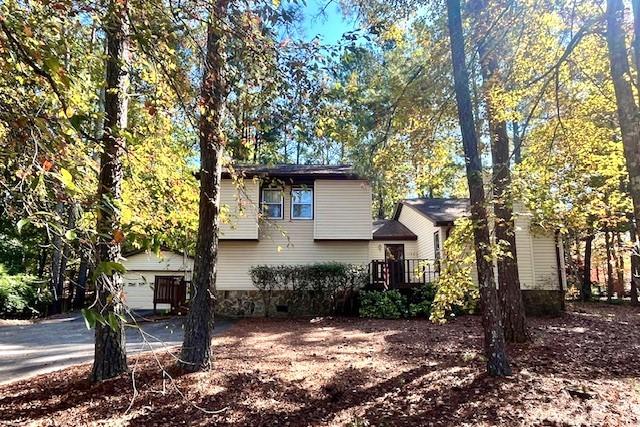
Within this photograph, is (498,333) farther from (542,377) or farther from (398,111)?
(398,111)

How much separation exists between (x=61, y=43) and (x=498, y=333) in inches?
228

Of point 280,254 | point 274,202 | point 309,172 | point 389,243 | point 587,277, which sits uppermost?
point 309,172

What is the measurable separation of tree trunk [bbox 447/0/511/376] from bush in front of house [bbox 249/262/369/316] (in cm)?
808

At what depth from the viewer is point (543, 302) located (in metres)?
13.3

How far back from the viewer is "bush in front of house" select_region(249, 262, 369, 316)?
44.8ft

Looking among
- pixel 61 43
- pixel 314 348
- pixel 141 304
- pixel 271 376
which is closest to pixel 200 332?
pixel 271 376

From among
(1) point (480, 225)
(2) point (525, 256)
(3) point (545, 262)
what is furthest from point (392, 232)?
(1) point (480, 225)

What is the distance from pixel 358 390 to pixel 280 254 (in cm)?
938

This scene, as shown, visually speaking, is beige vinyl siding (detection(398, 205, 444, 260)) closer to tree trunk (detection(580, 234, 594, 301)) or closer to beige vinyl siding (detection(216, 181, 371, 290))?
beige vinyl siding (detection(216, 181, 371, 290))

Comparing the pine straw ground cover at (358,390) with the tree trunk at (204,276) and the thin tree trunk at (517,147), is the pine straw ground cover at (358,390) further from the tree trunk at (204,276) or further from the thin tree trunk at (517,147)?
the thin tree trunk at (517,147)

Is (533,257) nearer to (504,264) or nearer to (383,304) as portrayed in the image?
(383,304)

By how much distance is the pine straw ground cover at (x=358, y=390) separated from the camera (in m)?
4.48

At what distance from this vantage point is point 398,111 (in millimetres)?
7836

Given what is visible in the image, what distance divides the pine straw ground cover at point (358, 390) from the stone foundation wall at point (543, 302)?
4998 millimetres
